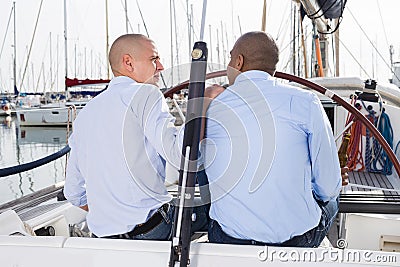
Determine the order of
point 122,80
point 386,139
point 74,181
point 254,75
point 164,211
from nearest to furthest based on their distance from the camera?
point 254,75, point 122,80, point 164,211, point 74,181, point 386,139

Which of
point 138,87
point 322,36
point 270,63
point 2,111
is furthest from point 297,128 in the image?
point 2,111

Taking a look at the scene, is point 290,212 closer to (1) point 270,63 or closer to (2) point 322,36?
(1) point 270,63

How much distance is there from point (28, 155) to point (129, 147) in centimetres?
1988

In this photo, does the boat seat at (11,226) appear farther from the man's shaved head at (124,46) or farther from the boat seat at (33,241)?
the man's shaved head at (124,46)

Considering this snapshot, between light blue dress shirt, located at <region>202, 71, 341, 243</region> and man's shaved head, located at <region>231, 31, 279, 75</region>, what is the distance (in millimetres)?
Result: 58

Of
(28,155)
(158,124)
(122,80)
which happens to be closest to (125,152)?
(158,124)

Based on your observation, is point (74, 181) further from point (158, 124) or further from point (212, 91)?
point (212, 91)

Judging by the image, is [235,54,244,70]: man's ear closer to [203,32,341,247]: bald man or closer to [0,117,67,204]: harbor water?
[203,32,341,247]: bald man

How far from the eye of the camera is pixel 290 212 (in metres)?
1.96

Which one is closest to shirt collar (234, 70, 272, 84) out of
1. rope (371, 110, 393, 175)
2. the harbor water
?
rope (371, 110, 393, 175)

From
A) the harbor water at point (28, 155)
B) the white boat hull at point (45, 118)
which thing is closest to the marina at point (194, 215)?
the harbor water at point (28, 155)

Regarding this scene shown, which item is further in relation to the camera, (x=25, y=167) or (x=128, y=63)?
Answer: (x=25, y=167)

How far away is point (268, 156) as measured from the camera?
1895 millimetres
